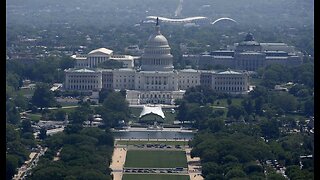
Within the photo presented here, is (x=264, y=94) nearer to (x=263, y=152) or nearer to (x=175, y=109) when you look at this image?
(x=175, y=109)

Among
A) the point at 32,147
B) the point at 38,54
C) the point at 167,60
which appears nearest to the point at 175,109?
the point at 167,60

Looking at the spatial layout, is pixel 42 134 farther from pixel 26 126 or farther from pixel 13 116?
pixel 13 116

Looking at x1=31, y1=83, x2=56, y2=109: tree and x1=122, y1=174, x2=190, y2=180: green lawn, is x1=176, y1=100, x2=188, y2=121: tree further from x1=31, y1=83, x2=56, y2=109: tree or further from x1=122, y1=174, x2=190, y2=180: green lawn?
x1=122, y1=174, x2=190, y2=180: green lawn

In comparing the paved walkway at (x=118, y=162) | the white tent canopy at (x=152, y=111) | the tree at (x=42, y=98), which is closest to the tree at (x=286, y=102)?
the white tent canopy at (x=152, y=111)

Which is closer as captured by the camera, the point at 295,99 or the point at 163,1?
the point at 295,99

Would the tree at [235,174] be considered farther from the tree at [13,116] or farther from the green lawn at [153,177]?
the tree at [13,116]

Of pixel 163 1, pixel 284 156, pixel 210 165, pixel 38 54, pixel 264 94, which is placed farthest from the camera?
pixel 163 1
